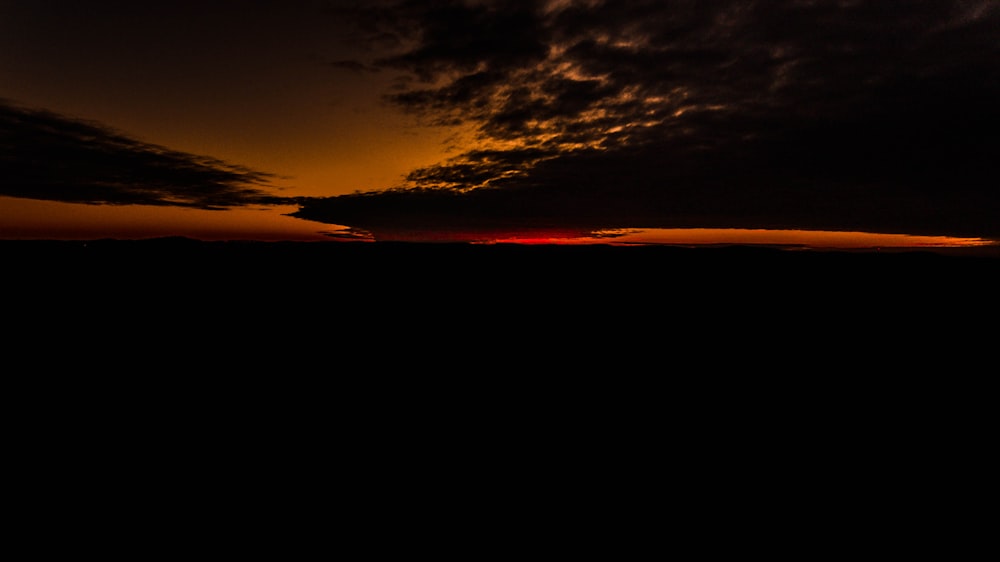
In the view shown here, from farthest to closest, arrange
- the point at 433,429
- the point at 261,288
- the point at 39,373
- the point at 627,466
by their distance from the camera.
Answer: the point at 261,288 < the point at 39,373 < the point at 433,429 < the point at 627,466

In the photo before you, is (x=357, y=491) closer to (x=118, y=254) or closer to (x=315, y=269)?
(x=315, y=269)

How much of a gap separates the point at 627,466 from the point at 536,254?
2439 cm

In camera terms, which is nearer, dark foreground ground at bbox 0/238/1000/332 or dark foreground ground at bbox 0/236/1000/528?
dark foreground ground at bbox 0/236/1000/528

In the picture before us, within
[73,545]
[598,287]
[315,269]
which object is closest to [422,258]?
[315,269]

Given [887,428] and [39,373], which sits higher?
[39,373]

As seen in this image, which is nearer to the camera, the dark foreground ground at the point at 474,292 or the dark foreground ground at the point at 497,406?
the dark foreground ground at the point at 497,406

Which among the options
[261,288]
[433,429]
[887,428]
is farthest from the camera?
[261,288]

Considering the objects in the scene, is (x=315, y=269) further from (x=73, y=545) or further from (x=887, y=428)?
(x=887, y=428)

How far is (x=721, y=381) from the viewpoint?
981 cm

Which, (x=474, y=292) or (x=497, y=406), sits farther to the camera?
(x=474, y=292)

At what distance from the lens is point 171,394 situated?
8.33 metres

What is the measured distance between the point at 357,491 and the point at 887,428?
26.1 feet

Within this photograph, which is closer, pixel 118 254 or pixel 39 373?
pixel 39 373

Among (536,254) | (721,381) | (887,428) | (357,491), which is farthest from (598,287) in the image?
(357,491)
